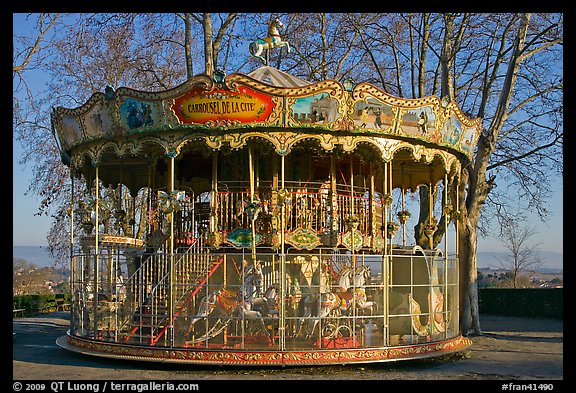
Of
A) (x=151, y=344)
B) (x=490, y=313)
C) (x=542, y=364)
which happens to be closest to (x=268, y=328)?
(x=151, y=344)

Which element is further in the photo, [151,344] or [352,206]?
[352,206]

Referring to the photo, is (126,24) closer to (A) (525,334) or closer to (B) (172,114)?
(B) (172,114)

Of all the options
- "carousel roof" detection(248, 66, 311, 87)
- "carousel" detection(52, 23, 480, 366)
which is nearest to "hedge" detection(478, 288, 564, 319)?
"carousel" detection(52, 23, 480, 366)

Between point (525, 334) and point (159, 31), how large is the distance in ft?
59.8

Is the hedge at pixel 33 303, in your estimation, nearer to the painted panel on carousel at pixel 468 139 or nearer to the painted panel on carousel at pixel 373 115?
the painted panel on carousel at pixel 373 115

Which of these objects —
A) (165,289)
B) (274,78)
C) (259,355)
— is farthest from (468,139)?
(165,289)

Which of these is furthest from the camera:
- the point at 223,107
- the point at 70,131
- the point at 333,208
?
the point at 70,131

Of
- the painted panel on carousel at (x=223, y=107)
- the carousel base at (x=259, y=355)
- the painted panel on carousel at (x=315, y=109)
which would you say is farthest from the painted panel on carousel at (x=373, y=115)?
the carousel base at (x=259, y=355)

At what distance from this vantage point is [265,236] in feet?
51.3

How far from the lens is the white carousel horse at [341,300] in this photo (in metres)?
14.2

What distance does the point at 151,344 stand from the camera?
14.0 meters

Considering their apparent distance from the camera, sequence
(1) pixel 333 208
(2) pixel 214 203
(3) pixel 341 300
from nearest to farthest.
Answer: (3) pixel 341 300
(2) pixel 214 203
(1) pixel 333 208

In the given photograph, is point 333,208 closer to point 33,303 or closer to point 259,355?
Answer: point 259,355

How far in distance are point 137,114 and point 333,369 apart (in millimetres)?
6875
